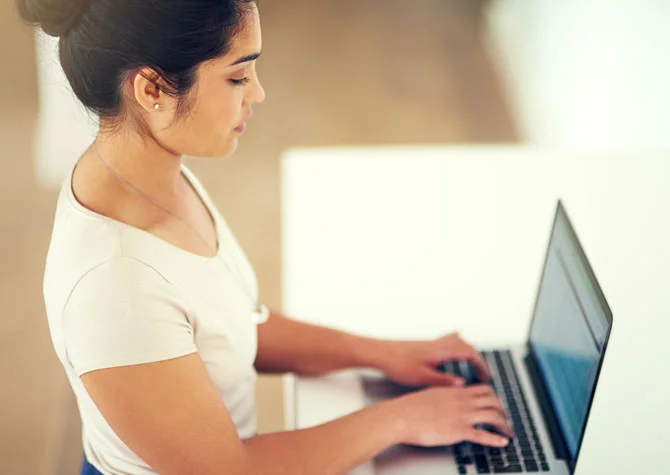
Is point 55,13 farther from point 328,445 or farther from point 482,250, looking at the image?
point 482,250

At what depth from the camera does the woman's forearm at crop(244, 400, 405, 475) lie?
1.05m

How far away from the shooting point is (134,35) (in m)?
0.90

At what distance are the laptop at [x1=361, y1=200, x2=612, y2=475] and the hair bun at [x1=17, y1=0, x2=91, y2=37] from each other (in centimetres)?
67

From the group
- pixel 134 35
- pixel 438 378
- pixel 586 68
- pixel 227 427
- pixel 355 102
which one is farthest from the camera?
pixel 586 68

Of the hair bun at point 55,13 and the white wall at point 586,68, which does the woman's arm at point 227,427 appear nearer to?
the hair bun at point 55,13

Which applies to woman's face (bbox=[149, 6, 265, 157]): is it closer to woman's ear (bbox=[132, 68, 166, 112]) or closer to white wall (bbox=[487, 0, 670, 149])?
woman's ear (bbox=[132, 68, 166, 112])

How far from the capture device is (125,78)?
96cm

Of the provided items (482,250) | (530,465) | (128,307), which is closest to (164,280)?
(128,307)

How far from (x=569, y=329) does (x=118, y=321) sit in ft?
1.92

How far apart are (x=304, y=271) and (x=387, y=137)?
1.72 meters

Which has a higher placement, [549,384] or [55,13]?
[55,13]

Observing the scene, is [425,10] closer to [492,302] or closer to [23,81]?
[23,81]

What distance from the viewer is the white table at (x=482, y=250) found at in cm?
119

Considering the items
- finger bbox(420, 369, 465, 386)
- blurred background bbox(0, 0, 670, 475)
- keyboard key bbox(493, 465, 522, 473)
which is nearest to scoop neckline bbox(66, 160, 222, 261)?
finger bbox(420, 369, 465, 386)
